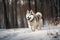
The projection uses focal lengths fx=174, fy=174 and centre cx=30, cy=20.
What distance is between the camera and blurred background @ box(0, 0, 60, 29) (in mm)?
5047

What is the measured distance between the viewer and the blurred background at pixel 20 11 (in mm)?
5047

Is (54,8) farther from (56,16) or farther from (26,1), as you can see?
(26,1)

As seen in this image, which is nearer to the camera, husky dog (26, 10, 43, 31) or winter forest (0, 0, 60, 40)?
husky dog (26, 10, 43, 31)

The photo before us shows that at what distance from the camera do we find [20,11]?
16.6ft

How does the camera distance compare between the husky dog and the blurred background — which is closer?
the husky dog

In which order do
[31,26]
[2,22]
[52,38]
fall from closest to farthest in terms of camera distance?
1. [52,38]
2. [31,26]
3. [2,22]

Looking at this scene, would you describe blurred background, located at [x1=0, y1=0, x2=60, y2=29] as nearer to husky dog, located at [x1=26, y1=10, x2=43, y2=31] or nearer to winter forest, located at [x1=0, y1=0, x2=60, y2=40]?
winter forest, located at [x1=0, y1=0, x2=60, y2=40]

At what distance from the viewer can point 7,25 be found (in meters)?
5.04

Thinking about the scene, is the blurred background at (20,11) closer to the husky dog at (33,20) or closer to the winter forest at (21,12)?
the winter forest at (21,12)

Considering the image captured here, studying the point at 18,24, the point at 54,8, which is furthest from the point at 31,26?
the point at 54,8

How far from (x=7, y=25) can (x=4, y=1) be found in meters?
0.70

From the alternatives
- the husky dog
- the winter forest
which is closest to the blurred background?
the winter forest

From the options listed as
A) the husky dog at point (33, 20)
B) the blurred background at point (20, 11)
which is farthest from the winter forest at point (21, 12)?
the husky dog at point (33, 20)

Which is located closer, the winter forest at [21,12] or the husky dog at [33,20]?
the husky dog at [33,20]
